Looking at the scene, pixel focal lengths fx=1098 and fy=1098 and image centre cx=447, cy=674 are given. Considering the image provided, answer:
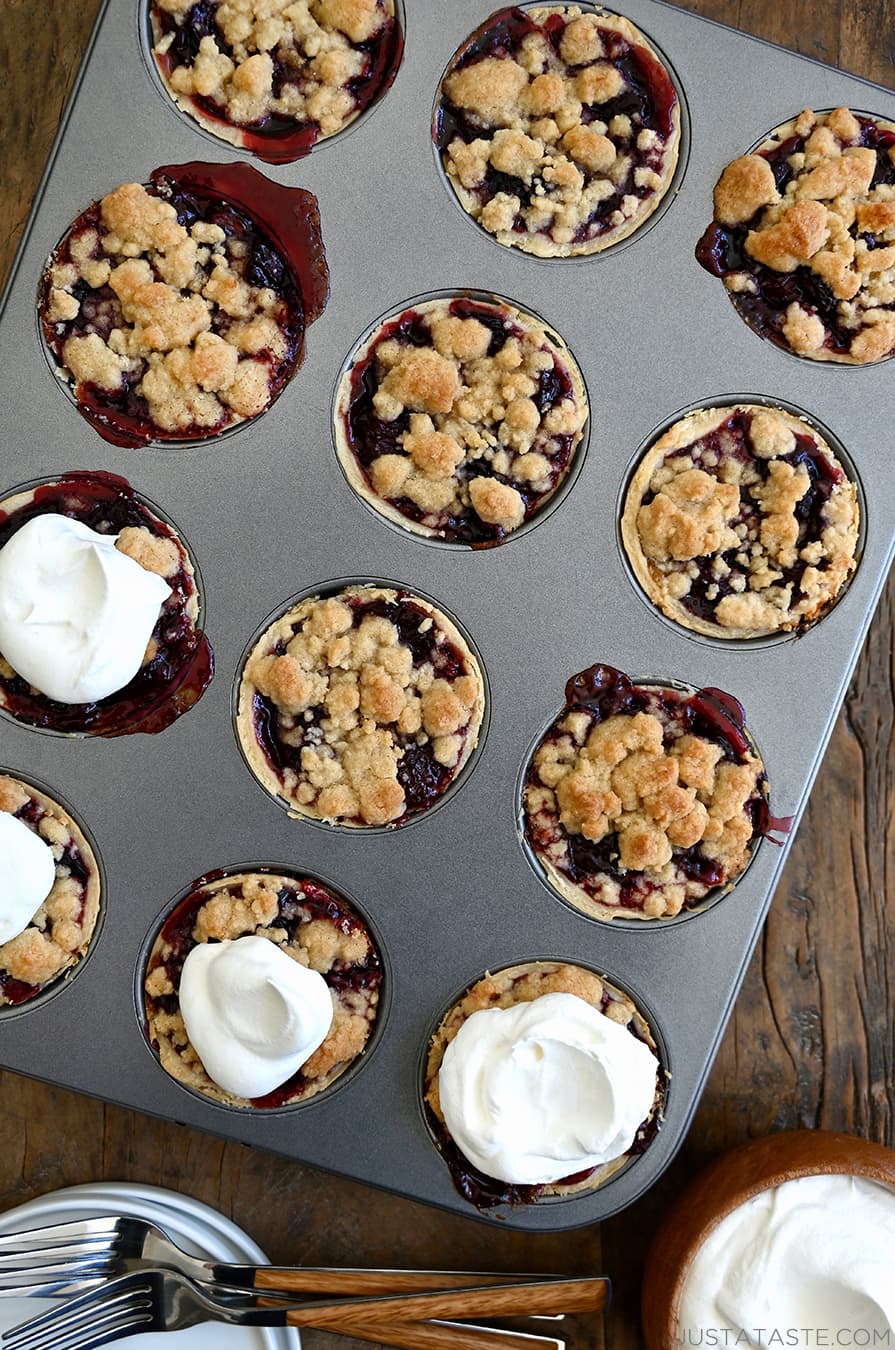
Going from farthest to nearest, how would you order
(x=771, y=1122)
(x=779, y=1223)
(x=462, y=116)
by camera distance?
1. (x=771, y=1122)
2. (x=462, y=116)
3. (x=779, y=1223)

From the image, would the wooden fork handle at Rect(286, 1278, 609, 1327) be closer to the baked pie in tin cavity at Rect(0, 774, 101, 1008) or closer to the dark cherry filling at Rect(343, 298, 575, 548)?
the baked pie in tin cavity at Rect(0, 774, 101, 1008)

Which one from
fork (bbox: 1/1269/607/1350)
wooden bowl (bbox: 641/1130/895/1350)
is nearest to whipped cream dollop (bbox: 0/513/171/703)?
fork (bbox: 1/1269/607/1350)

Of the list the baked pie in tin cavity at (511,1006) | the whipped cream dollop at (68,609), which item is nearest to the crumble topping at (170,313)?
the whipped cream dollop at (68,609)

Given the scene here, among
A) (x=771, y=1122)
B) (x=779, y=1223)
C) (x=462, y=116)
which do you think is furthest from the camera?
(x=771, y=1122)

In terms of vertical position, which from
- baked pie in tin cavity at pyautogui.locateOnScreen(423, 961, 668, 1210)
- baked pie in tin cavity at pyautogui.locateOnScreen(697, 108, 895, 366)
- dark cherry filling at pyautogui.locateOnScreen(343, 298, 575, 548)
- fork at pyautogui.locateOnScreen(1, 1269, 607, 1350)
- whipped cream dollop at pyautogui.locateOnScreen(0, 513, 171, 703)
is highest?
baked pie in tin cavity at pyautogui.locateOnScreen(697, 108, 895, 366)

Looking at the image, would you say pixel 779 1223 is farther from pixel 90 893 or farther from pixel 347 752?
pixel 90 893

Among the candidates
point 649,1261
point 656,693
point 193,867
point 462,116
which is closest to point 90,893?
point 193,867

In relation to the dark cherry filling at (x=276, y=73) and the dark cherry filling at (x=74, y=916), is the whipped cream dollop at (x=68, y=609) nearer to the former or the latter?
the dark cherry filling at (x=74, y=916)
